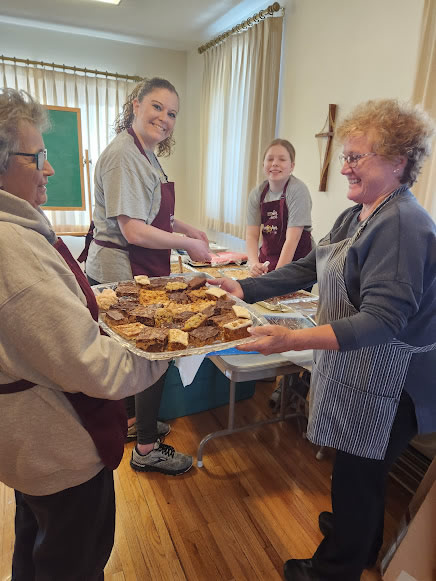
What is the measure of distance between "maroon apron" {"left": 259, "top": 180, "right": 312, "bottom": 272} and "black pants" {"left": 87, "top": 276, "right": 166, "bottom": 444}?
3.99 feet

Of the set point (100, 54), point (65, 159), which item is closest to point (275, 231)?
point (65, 159)

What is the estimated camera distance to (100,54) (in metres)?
4.54

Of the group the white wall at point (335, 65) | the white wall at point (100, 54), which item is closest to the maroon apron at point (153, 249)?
the white wall at point (335, 65)

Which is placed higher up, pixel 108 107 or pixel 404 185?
pixel 108 107

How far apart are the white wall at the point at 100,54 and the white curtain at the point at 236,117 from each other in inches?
27.5

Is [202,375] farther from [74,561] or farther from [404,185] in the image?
[404,185]

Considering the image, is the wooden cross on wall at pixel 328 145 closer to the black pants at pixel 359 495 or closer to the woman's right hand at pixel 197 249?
the woman's right hand at pixel 197 249

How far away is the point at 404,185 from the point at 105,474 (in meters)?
1.22

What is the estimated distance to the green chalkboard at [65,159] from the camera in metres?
4.02

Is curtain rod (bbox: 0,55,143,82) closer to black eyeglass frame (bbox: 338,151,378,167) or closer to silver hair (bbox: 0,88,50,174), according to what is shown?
silver hair (bbox: 0,88,50,174)

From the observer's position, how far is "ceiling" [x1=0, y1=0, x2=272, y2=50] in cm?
354

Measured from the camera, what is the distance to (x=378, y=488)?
1260 mm

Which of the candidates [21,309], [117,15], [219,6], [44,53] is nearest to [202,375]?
[21,309]

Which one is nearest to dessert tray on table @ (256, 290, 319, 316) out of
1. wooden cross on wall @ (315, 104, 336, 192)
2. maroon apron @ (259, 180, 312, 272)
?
maroon apron @ (259, 180, 312, 272)
